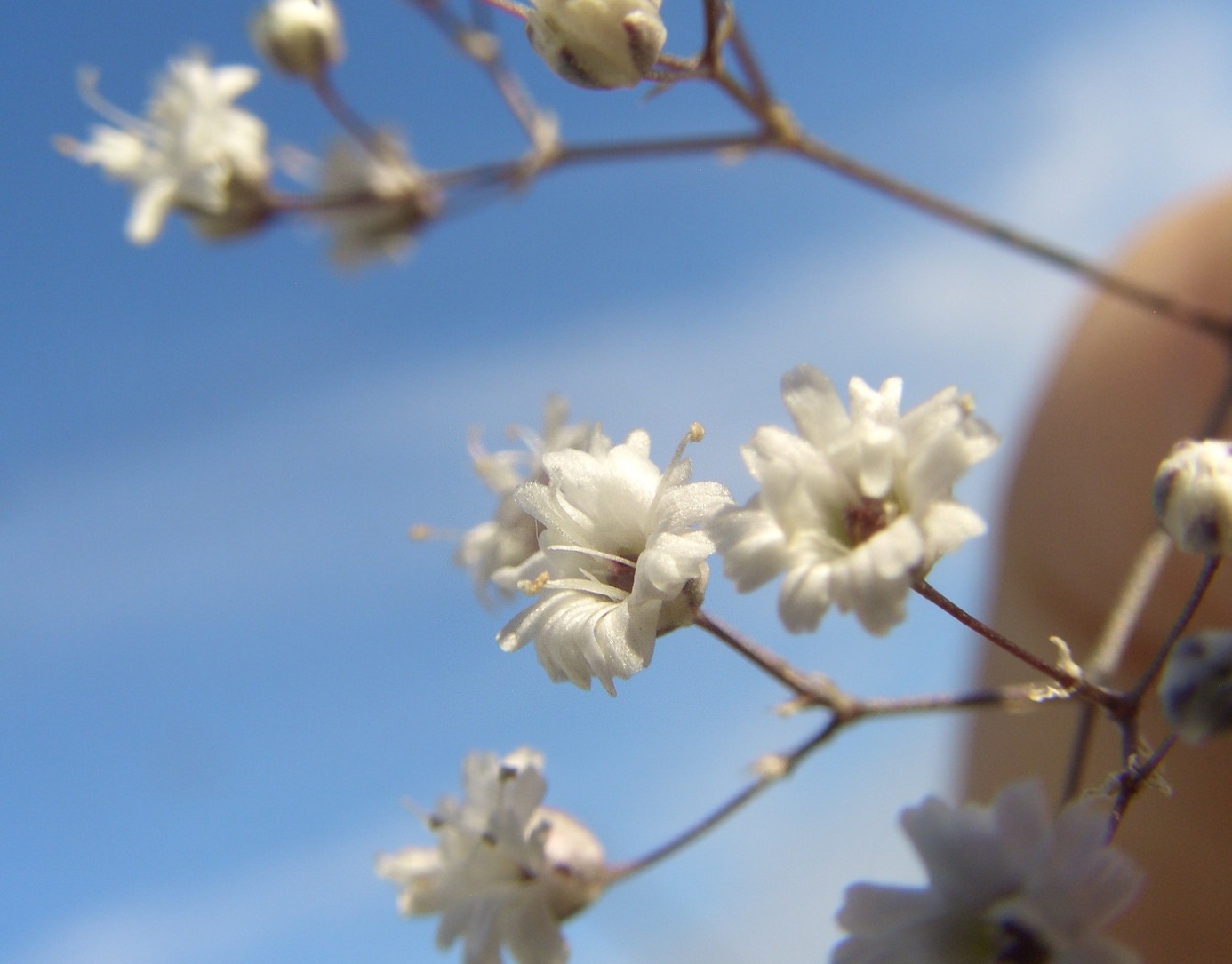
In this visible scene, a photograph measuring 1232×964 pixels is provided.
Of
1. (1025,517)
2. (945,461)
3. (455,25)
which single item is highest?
(455,25)

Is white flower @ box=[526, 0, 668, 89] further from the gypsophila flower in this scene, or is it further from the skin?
the skin

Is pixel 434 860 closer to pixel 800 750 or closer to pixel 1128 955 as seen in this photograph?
pixel 800 750

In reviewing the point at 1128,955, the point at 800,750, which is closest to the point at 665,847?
the point at 800,750

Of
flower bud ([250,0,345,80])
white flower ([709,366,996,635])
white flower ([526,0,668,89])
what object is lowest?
white flower ([709,366,996,635])

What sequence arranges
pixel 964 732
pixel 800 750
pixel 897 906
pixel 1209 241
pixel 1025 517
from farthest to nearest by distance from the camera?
pixel 964 732 → pixel 1025 517 → pixel 1209 241 → pixel 800 750 → pixel 897 906

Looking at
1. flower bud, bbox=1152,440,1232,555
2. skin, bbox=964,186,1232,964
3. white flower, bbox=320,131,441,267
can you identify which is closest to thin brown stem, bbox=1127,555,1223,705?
flower bud, bbox=1152,440,1232,555

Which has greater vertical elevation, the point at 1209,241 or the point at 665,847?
the point at 1209,241

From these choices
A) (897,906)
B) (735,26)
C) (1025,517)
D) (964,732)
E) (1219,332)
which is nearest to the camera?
(897,906)

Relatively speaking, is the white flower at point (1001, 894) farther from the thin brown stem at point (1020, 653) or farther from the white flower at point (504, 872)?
the white flower at point (504, 872)
